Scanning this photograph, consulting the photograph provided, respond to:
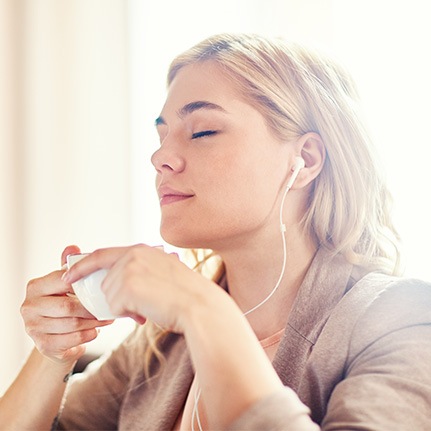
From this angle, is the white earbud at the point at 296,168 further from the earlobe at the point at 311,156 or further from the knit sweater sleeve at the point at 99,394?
the knit sweater sleeve at the point at 99,394

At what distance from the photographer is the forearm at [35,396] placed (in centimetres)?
140

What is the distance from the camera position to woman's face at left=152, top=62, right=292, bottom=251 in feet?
4.16

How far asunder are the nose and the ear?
0.77 feet

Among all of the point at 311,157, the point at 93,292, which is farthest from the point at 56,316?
the point at 311,157

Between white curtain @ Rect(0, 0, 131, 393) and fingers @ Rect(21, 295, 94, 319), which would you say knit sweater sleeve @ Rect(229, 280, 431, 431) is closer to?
fingers @ Rect(21, 295, 94, 319)

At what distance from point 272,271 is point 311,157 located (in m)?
0.24

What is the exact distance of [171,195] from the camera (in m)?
1.31

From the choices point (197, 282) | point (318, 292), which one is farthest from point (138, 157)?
point (197, 282)

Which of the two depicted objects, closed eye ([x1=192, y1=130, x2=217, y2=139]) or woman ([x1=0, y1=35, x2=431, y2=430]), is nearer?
woman ([x1=0, y1=35, x2=431, y2=430])

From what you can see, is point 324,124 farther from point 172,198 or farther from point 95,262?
point 95,262

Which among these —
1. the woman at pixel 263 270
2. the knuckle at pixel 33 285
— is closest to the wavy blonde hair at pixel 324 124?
the woman at pixel 263 270

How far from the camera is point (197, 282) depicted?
995 millimetres

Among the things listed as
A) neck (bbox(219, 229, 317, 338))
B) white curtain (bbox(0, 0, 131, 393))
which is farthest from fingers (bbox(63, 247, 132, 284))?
white curtain (bbox(0, 0, 131, 393))

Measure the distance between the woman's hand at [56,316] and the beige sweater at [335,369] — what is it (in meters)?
0.23
